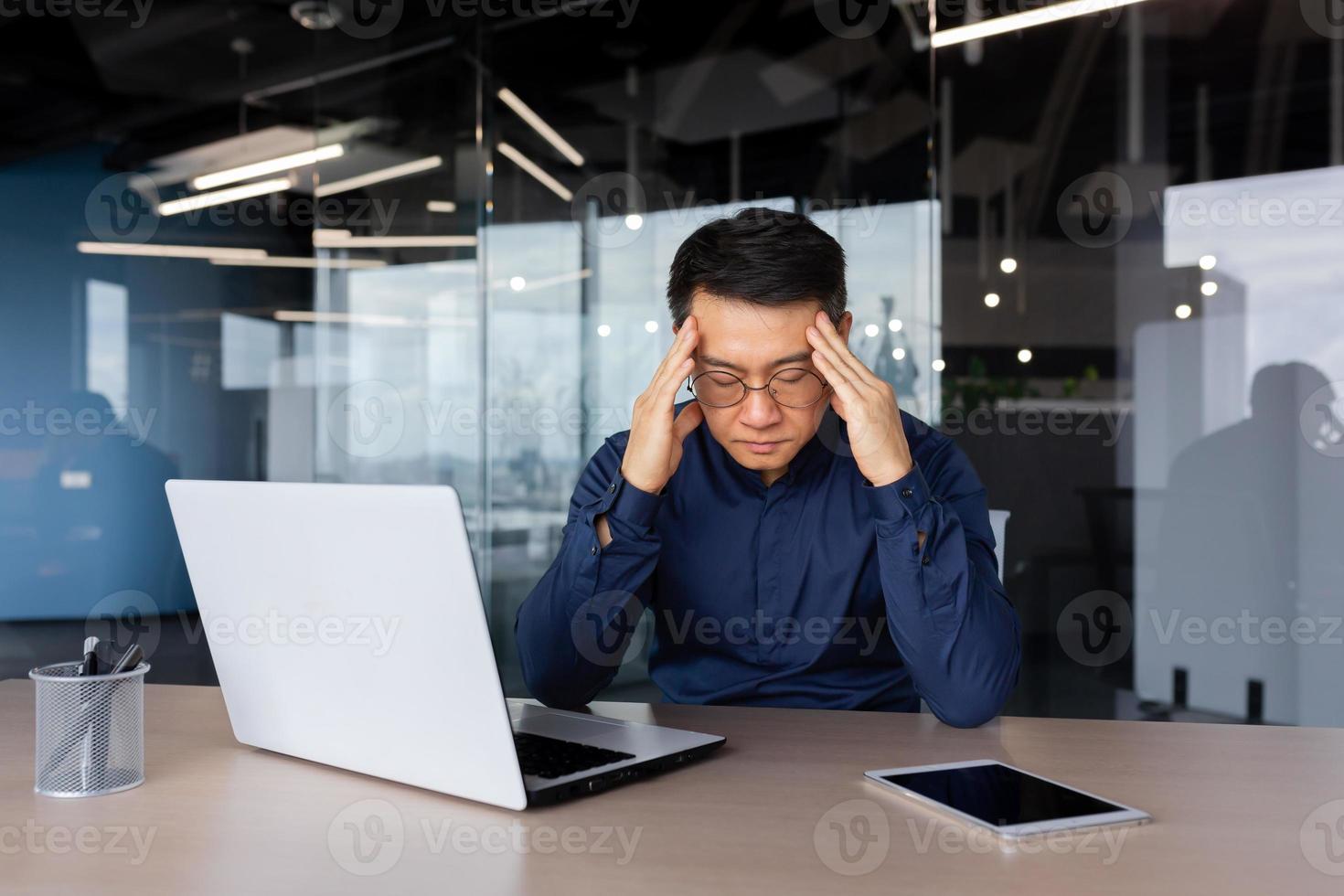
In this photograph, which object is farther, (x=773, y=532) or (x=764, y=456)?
(x=773, y=532)

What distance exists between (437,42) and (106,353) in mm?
1901

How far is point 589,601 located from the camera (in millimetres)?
1569

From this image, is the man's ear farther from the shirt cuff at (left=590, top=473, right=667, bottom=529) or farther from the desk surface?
the desk surface

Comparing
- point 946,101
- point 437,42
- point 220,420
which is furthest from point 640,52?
point 220,420

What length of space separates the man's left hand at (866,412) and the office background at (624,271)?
7.18 ft

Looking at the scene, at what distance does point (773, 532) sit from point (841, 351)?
0.35 metres

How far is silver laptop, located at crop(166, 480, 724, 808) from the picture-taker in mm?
972

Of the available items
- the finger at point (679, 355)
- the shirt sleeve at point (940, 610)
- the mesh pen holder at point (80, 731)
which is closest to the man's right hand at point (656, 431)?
the finger at point (679, 355)

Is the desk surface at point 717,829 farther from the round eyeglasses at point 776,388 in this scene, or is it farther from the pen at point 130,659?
the round eyeglasses at point 776,388

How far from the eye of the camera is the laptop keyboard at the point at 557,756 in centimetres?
109

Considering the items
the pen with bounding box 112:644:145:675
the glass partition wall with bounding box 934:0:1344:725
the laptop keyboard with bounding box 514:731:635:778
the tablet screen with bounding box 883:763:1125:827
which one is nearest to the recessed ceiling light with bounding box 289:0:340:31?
the glass partition wall with bounding box 934:0:1344:725

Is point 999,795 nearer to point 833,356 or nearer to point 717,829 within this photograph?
point 717,829

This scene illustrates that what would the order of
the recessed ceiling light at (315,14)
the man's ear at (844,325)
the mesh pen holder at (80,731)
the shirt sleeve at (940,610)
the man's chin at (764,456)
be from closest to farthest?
1. the mesh pen holder at (80,731)
2. the shirt sleeve at (940,610)
3. the man's chin at (764,456)
4. the man's ear at (844,325)
5. the recessed ceiling light at (315,14)

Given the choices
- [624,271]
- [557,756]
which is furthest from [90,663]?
[624,271]
